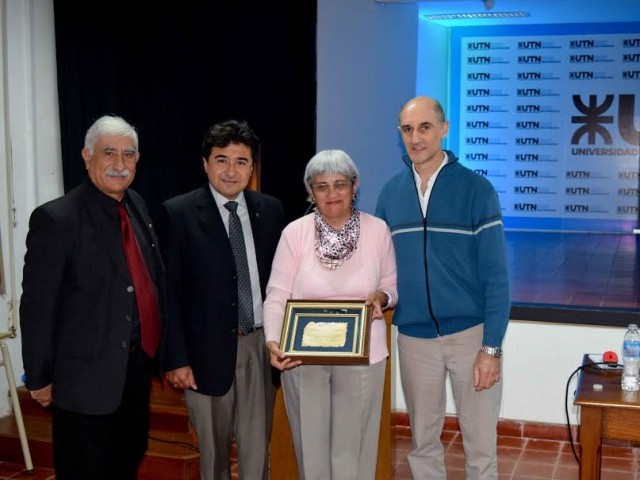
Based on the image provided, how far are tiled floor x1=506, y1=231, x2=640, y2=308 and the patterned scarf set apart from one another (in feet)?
8.92

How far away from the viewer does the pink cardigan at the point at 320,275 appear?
2.87 metres

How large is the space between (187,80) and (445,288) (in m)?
3.22

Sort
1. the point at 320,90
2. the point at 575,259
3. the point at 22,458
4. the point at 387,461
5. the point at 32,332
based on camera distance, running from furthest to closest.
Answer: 1. the point at 575,259
2. the point at 320,90
3. the point at 22,458
4. the point at 387,461
5. the point at 32,332

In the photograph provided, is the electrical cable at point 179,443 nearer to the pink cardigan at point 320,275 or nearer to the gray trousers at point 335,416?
the gray trousers at point 335,416

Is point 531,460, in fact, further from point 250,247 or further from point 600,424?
point 250,247

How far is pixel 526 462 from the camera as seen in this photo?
14.3ft

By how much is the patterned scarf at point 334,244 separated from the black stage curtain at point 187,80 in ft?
8.46

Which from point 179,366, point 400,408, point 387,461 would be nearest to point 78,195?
point 179,366

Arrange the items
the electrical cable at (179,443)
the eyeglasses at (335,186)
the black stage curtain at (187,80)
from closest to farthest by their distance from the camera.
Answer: the eyeglasses at (335,186) → the electrical cable at (179,443) → the black stage curtain at (187,80)

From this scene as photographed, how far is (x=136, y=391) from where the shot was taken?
2.84 metres

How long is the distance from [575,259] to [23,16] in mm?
5723

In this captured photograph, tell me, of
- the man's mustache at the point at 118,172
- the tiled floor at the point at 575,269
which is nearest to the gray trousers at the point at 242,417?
the man's mustache at the point at 118,172

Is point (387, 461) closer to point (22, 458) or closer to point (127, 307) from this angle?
point (127, 307)

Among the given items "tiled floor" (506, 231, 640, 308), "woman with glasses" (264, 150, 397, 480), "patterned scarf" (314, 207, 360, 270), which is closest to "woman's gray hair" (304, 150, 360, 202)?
"woman with glasses" (264, 150, 397, 480)
